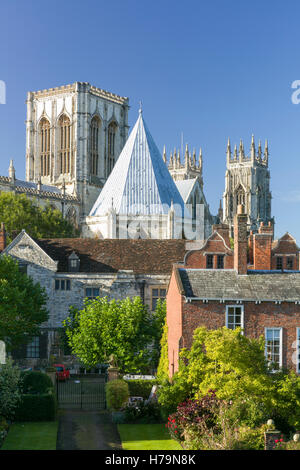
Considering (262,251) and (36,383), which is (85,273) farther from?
(36,383)

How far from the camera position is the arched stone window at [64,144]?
488 ft

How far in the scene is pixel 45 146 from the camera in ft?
502

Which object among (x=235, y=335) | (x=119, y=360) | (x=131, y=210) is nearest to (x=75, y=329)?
(x=119, y=360)

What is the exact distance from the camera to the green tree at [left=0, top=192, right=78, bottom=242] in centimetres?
9400

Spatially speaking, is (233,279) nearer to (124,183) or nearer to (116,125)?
(124,183)

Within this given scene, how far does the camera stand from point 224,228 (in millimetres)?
57719

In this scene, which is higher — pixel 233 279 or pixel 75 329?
pixel 233 279

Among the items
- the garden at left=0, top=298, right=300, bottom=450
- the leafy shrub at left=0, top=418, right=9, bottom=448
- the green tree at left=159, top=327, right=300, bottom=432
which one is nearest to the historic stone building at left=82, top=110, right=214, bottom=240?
the garden at left=0, top=298, right=300, bottom=450

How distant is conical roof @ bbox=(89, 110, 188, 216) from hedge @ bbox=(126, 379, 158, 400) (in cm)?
5020

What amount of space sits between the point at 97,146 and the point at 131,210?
60052 mm

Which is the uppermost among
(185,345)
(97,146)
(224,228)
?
(97,146)

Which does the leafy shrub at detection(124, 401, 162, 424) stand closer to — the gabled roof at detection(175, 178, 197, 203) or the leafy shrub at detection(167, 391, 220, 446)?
the leafy shrub at detection(167, 391, 220, 446)
